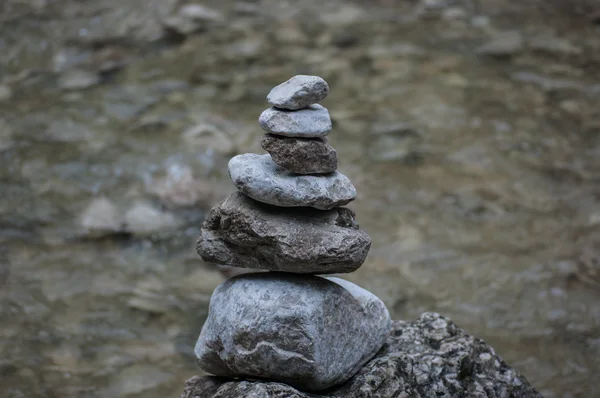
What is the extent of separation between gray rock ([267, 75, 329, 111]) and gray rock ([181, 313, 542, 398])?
3.83ft

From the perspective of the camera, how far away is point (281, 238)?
3.00m

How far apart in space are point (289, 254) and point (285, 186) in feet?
0.92

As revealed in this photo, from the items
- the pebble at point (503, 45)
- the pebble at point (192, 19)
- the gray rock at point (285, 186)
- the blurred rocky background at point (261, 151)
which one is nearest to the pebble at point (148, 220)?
the blurred rocky background at point (261, 151)

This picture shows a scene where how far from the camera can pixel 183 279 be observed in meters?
6.15

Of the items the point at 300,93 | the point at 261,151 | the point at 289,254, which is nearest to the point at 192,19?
the point at 261,151

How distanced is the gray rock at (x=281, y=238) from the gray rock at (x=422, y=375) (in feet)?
1.65

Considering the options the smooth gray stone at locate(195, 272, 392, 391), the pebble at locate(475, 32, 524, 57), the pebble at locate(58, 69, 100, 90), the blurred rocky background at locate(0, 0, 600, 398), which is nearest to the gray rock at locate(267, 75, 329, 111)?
the smooth gray stone at locate(195, 272, 392, 391)

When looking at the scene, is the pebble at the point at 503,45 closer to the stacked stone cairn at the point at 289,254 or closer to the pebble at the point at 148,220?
the pebble at the point at 148,220

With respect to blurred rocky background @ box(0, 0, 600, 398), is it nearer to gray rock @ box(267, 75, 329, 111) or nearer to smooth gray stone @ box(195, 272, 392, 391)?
smooth gray stone @ box(195, 272, 392, 391)

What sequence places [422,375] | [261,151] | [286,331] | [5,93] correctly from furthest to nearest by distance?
[5,93]
[261,151]
[422,375]
[286,331]

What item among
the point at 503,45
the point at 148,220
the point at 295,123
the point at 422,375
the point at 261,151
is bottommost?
the point at 148,220

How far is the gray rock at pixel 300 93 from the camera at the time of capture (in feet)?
9.85

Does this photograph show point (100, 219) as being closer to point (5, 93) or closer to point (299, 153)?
point (5, 93)

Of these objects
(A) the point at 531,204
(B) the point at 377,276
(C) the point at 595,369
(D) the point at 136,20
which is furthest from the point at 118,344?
(D) the point at 136,20
